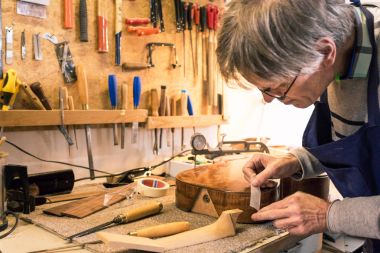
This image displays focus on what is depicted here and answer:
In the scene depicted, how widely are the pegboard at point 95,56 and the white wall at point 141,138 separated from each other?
124mm

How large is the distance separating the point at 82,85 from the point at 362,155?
A: 1000mm

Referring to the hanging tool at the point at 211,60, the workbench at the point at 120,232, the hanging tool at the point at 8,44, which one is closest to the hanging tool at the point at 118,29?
the hanging tool at the point at 8,44

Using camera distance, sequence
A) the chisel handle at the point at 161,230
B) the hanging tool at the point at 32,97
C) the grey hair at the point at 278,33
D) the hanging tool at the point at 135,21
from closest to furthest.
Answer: the grey hair at the point at 278,33 → the chisel handle at the point at 161,230 → the hanging tool at the point at 32,97 → the hanging tool at the point at 135,21

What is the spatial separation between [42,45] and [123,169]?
619 mm

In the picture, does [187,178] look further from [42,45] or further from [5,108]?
[42,45]

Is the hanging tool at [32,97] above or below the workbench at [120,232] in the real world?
above

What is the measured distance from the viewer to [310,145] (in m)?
1.15

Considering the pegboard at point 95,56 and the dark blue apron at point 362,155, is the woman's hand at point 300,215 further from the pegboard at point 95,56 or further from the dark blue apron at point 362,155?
the pegboard at point 95,56

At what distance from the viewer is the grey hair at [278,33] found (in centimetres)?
72

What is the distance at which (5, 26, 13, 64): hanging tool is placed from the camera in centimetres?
123

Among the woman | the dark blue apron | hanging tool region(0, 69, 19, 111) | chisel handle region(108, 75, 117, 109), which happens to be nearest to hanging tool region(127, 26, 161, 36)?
chisel handle region(108, 75, 117, 109)

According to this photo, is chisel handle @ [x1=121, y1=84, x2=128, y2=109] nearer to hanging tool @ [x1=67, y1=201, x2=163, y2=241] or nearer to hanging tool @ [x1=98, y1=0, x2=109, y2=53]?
hanging tool @ [x1=98, y1=0, x2=109, y2=53]

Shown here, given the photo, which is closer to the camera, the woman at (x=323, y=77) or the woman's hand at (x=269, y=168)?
the woman at (x=323, y=77)

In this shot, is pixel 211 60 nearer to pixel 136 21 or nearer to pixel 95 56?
pixel 136 21
